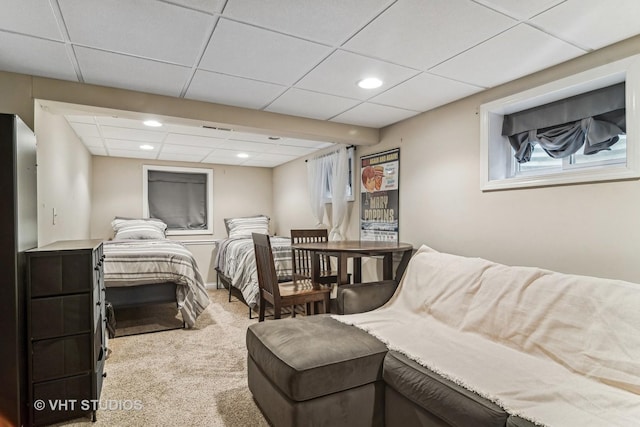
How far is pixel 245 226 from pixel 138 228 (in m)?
1.60

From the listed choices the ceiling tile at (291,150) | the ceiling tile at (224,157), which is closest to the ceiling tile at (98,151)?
the ceiling tile at (224,157)

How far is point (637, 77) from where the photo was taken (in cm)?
181

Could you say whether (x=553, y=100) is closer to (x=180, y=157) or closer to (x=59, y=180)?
(x=59, y=180)

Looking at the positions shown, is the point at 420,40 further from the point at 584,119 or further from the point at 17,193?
the point at 17,193

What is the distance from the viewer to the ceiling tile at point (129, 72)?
2.04 meters

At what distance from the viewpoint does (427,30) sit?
5.74 ft

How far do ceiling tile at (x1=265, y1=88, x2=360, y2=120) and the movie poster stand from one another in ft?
2.56

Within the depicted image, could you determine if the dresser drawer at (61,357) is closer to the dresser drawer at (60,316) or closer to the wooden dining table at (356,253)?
the dresser drawer at (60,316)

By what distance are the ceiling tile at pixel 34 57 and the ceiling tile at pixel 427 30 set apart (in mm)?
1670

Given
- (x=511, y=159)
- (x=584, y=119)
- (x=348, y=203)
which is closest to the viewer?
(x=584, y=119)

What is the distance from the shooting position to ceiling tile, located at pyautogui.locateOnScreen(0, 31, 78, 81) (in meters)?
1.85

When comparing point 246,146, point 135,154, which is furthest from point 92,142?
point 246,146

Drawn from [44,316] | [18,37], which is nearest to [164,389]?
[44,316]

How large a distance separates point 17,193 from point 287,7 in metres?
1.66
